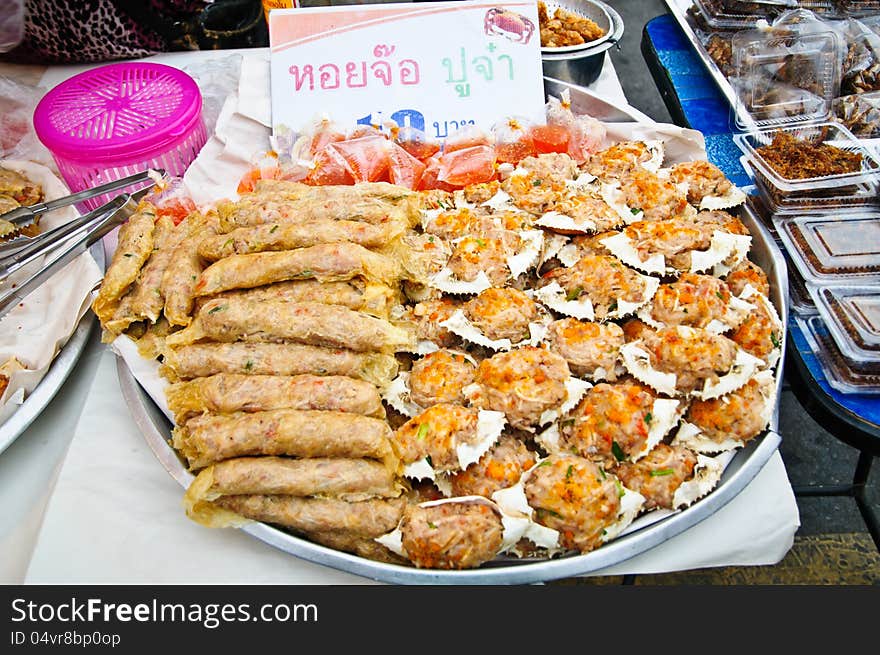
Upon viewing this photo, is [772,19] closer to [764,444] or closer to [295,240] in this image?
[764,444]

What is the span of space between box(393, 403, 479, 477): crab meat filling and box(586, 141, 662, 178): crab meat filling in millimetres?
1327

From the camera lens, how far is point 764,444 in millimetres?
1890

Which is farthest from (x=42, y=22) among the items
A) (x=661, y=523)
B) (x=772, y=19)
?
(x=772, y=19)

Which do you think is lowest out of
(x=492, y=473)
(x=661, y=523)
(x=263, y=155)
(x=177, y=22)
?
(x=661, y=523)

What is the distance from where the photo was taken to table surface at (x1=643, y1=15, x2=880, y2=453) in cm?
209

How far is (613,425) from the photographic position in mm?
1804

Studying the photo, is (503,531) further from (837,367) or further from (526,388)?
(837,367)

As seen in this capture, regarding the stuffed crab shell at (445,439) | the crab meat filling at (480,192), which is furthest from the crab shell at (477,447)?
the crab meat filling at (480,192)

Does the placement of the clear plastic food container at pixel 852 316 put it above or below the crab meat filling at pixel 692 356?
below

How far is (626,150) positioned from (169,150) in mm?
2023

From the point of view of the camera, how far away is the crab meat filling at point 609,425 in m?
1.80

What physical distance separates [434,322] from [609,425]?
64cm

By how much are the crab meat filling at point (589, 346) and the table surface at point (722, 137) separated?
74 cm

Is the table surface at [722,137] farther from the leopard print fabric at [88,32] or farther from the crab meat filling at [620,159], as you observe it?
the leopard print fabric at [88,32]
